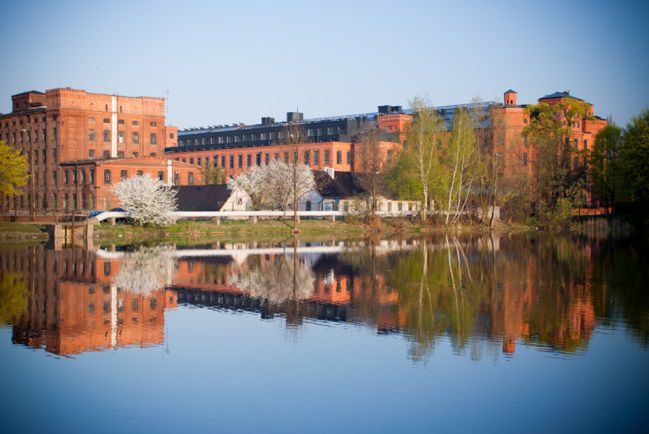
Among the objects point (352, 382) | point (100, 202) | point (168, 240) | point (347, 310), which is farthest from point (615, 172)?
point (352, 382)

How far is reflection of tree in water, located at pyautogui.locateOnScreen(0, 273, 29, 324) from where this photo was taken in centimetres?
→ 2347

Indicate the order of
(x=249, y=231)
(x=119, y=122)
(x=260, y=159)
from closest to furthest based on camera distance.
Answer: (x=249, y=231), (x=119, y=122), (x=260, y=159)

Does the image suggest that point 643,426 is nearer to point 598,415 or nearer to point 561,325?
point 598,415

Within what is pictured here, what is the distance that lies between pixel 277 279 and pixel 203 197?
153 feet

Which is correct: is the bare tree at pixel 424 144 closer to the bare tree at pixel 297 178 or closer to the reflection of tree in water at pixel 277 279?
the bare tree at pixel 297 178

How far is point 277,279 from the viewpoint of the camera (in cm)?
3341

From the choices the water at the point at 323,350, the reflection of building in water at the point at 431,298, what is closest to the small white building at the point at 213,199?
the reflection of building in water at the point at 431,298

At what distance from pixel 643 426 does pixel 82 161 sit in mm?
83362

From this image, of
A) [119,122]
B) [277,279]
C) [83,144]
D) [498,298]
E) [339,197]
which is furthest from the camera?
[119,122]

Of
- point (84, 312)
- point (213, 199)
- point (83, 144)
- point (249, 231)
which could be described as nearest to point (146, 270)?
point (84, 312)

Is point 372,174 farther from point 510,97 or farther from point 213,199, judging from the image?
point 510,97

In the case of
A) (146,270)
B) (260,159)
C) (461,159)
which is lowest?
(146,270)

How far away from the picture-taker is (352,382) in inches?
629

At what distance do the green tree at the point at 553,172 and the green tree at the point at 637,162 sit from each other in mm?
4571
